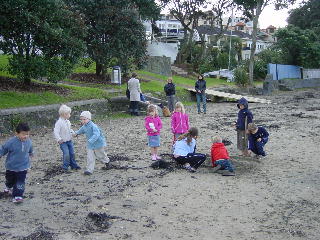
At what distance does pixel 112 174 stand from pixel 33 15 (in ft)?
28.9

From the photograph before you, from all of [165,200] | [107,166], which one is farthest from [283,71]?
[165,200]

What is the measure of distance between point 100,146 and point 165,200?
2470 millimetres

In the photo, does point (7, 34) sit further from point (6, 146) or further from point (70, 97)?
point (6, 146)

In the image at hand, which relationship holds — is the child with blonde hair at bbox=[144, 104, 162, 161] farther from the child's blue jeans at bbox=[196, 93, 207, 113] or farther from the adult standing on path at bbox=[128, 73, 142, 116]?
the child's blue jeans at bbox=[196, 93, 207, 113]

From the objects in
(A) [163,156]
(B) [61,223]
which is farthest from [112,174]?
(B) [61,223]

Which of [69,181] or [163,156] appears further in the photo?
[163,156]

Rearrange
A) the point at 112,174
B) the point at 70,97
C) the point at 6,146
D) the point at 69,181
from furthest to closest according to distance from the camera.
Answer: the point at 70,97 < the point at 112,174 < the point at 69,181 < the point at 6,146

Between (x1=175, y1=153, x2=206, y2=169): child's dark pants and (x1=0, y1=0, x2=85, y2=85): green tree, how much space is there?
28.9 ft

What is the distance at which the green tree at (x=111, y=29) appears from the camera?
922 inches

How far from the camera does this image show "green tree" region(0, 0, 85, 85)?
1595 cm

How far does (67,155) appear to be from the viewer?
989cm

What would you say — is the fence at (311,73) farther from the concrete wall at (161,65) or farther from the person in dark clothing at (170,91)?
the person in dark clothing at (170,91)

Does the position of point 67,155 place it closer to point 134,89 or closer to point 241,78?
point 134,89

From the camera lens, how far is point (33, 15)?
631 inches
